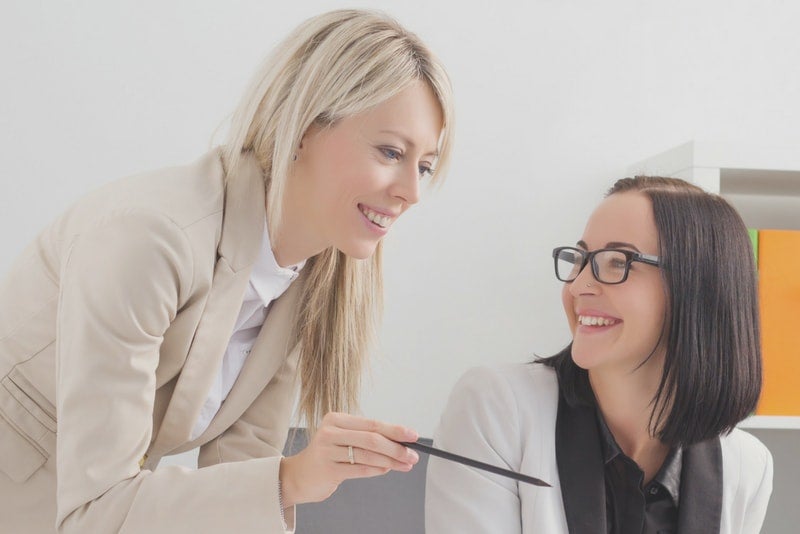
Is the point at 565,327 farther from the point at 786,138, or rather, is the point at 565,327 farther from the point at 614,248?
the point at 614,248

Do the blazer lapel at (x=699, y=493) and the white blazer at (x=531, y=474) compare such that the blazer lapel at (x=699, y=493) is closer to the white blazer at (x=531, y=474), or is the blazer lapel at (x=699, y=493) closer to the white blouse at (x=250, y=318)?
the white blazer at (x=531, y=474)

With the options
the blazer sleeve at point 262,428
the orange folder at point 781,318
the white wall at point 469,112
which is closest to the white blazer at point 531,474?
the blazer sleeve at point 262,428

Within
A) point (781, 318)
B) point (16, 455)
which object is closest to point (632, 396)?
→ point (781, 318)

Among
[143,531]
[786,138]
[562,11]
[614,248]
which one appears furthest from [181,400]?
[786,138]

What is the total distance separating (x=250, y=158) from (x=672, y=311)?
0.62 metres

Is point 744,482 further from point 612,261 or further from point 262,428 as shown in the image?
point 262,428

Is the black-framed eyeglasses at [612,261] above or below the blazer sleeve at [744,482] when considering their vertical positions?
above

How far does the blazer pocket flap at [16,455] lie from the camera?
129 cm

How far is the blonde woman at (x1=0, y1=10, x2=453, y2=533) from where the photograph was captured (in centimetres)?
114

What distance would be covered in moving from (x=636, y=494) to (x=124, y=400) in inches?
29.5

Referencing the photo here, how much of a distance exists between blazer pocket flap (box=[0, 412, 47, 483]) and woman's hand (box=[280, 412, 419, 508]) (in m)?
0.39

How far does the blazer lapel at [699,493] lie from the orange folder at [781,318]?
0.61 meters

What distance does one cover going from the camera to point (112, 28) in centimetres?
212

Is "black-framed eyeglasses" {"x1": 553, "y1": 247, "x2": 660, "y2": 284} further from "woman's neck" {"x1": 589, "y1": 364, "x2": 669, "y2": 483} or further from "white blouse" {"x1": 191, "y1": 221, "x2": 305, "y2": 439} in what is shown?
"white blouse" {"x1": 191, "y1": 221, "x2": 305, "y2": 439}
